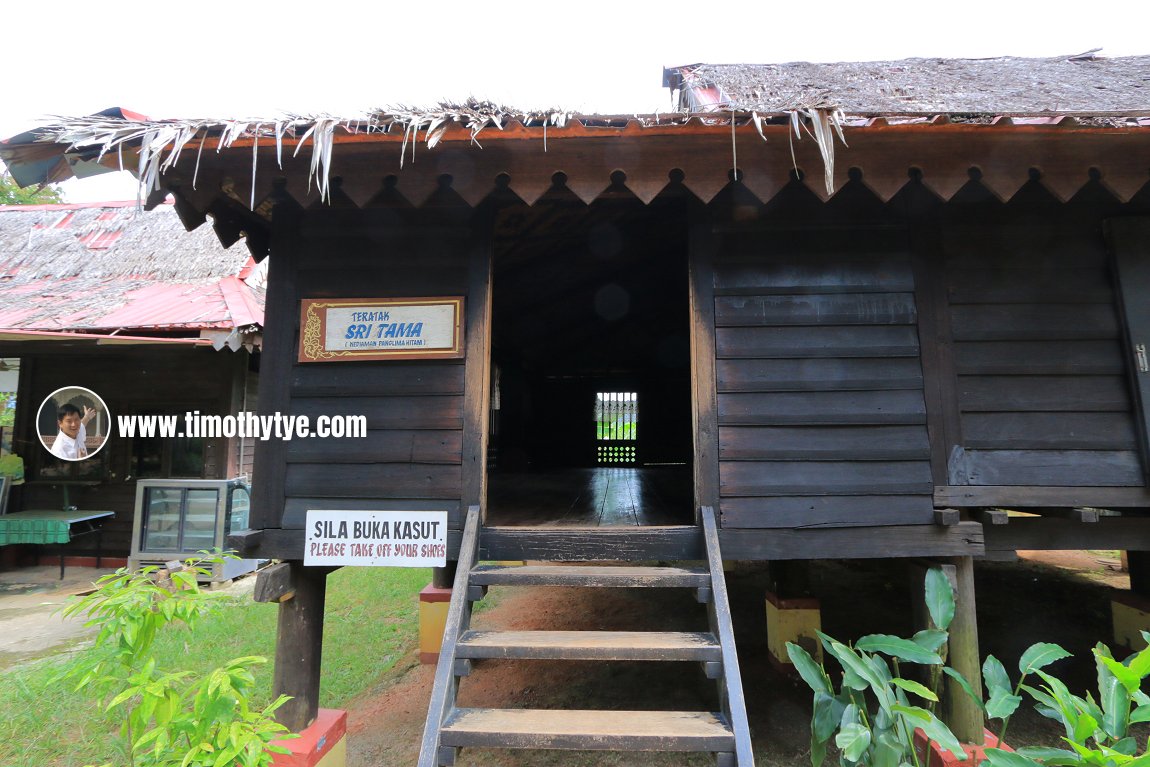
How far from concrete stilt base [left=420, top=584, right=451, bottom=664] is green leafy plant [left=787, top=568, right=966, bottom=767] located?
3647 mm

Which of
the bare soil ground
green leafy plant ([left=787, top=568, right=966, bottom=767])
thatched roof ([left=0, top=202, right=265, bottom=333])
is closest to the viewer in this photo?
green leafy plant ([left=787, top=568, right=966, bottom=767])

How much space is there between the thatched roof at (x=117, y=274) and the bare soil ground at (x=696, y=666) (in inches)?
189

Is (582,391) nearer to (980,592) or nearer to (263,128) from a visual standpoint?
(980,592)

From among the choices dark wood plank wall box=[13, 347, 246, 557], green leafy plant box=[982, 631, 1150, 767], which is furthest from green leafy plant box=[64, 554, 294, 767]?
dark wood plank wall box=[13, 347, 246, 557]

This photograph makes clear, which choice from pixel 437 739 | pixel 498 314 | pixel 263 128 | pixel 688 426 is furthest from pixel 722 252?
pixel 688 426

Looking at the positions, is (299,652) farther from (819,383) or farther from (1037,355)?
(1037,355)

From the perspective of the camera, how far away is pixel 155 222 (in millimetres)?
10648

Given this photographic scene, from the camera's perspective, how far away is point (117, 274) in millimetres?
9289

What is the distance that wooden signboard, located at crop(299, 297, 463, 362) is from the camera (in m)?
3.25

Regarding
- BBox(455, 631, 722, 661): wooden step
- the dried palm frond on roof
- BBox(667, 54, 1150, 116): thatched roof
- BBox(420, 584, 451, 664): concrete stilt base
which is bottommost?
BBox(420, 584, 451, 664): concrete stilt base

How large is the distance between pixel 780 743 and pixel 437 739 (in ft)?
9.00

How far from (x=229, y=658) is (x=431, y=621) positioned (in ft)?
5.96

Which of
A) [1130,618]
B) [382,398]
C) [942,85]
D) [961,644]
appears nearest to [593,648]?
[382,398]

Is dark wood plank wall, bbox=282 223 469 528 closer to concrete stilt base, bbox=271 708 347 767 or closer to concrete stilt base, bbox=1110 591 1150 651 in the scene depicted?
concrete stilt base, bbox=271 708 347 767
